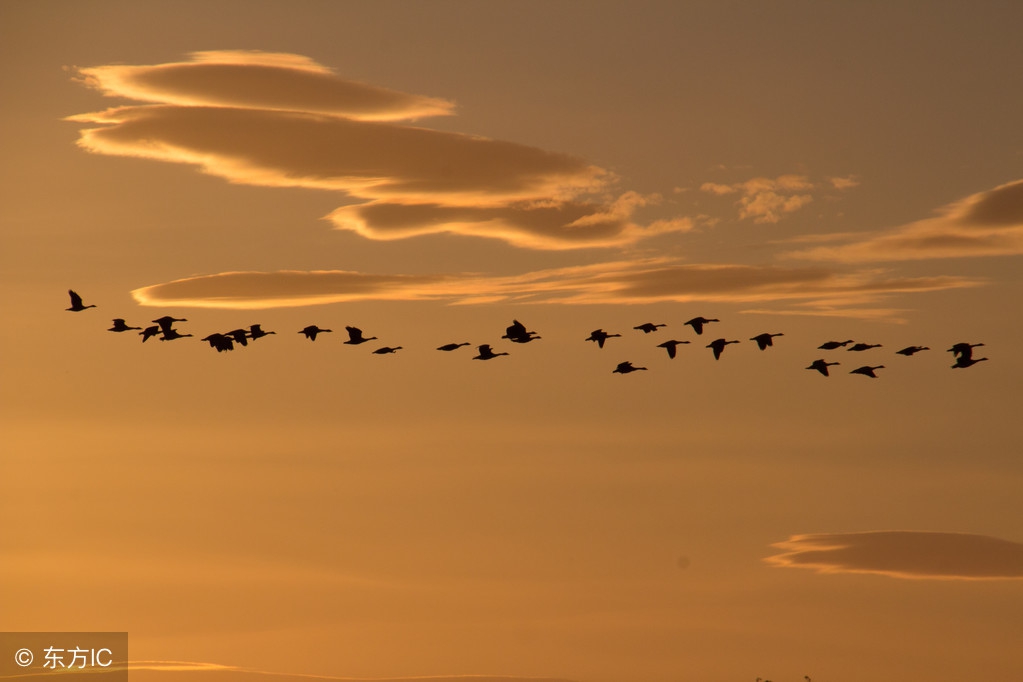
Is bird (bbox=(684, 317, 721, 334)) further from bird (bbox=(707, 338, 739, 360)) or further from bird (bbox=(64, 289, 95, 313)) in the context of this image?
bird (bbox=(64, 289, 95, 313))

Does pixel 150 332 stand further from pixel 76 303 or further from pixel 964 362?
pixel 964 362

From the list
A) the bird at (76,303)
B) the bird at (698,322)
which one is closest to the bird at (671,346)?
the bird at (698,322)

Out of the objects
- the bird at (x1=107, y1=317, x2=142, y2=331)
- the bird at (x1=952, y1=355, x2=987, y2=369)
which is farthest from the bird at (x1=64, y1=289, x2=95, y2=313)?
the bird at (x1=952, y1=355, x2=987, y2=369)

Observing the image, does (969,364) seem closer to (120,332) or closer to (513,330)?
(513,330)

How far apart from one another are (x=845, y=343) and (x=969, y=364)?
6.56m

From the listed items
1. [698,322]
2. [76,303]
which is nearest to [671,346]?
[698,322]

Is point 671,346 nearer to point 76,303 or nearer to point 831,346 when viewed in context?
point 831,346

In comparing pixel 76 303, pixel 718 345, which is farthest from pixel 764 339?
pixel 76 303

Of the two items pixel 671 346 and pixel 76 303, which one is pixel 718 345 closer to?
pixel 671 346

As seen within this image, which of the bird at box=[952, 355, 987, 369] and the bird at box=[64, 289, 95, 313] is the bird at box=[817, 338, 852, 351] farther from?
the bird at box=[64, 289, 95, 313]

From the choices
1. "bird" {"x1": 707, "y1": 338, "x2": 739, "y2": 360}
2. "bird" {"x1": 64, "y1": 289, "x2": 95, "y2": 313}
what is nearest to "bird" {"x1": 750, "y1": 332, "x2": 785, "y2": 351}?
"bird" {"x1": 707, "y1": 338, "x2": 739, "y2": 360}

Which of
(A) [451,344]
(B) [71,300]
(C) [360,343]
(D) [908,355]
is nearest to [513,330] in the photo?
(A) [451,344]

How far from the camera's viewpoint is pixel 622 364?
88062mm

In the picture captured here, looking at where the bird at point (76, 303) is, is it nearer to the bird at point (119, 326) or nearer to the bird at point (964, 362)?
the bird at point (119, 326)
